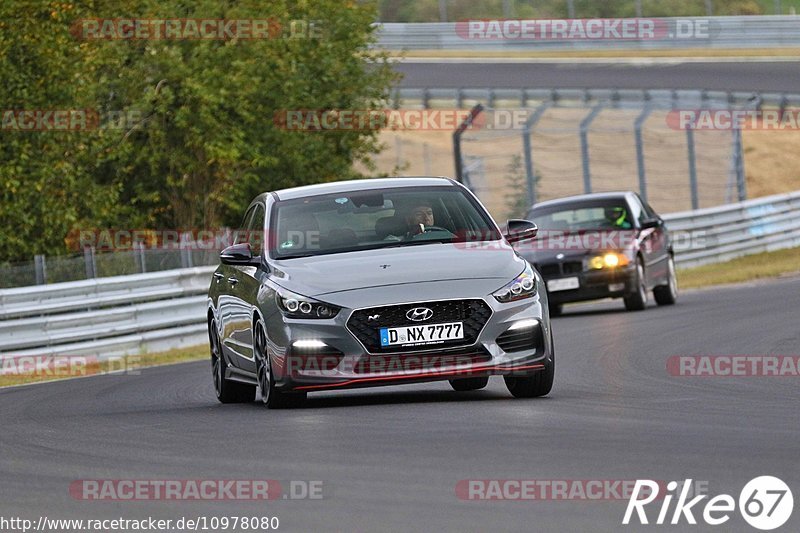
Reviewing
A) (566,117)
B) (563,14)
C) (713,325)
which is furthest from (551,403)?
(563,14)

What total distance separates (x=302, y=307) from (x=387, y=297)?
1.89ft

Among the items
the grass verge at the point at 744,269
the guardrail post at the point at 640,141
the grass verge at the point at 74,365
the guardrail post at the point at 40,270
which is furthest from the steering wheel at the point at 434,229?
the guardrail post at the point at 640,141

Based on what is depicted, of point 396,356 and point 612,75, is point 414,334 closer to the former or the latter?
point 396,356

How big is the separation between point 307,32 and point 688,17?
2142 cm

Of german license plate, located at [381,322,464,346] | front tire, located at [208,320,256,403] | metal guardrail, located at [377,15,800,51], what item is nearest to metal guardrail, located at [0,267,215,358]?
front tire, located at [208,320,256,403]

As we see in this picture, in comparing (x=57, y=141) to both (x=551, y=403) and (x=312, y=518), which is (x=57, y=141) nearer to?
(x=551, y=403)

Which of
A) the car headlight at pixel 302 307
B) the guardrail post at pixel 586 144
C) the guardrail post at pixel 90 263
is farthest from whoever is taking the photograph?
the guardrail post at pixel 586 144

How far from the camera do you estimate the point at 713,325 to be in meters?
19.4

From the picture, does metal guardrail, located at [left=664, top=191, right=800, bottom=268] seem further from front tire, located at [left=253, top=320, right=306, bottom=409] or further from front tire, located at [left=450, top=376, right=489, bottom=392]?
front tire, located at [left=253, top=320, right=306, bottom=409]

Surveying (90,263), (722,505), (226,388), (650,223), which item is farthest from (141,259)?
(722,505)

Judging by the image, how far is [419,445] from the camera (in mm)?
9109

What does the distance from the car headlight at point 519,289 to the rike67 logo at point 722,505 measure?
13.1 feet

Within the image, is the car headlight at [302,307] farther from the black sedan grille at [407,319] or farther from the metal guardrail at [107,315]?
the metal guardrail at [107,315]

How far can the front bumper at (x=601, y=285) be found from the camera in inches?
926
